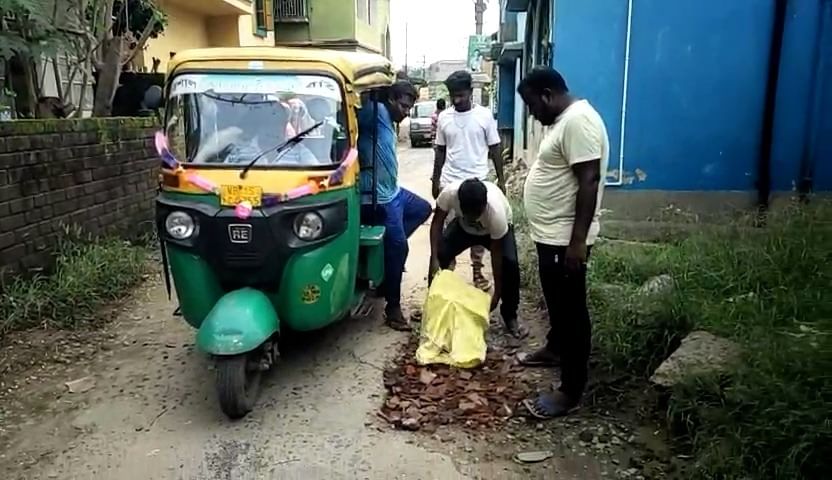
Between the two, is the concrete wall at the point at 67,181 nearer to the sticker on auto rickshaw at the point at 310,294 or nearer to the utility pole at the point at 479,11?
the sticker on auto rickshaw at the point at 310,294

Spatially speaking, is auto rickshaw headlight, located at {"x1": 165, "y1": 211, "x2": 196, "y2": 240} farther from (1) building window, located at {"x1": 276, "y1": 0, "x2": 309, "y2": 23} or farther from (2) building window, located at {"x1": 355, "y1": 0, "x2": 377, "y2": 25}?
(2) building window, located at {"x1": 355, "y1": 0, "x2": 377, "y2": 25}

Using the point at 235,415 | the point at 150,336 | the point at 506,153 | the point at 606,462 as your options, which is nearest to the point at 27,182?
the point at 150,336

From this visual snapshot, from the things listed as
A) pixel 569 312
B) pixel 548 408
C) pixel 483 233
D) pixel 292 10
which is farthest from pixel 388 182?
pixel 292 10

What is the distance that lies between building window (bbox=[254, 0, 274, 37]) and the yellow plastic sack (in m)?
14.3

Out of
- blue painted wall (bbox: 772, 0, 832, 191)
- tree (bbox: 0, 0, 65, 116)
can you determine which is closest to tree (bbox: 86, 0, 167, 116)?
tree (bbox: 0, 0, 65, 116)

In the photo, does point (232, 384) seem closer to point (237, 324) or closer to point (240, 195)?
point (237, 324)

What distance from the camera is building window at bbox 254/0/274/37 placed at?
1754 centimetres

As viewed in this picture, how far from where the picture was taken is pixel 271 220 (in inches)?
148

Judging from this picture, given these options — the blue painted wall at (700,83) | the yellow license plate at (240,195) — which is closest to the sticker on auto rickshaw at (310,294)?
the yellow license plate at (240,195)

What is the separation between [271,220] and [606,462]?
6.74 feet

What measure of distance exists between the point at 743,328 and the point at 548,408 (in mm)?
1041

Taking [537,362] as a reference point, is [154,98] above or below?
above

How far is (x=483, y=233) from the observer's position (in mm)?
4805

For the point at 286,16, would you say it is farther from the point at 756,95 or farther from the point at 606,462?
the point at 606,462
